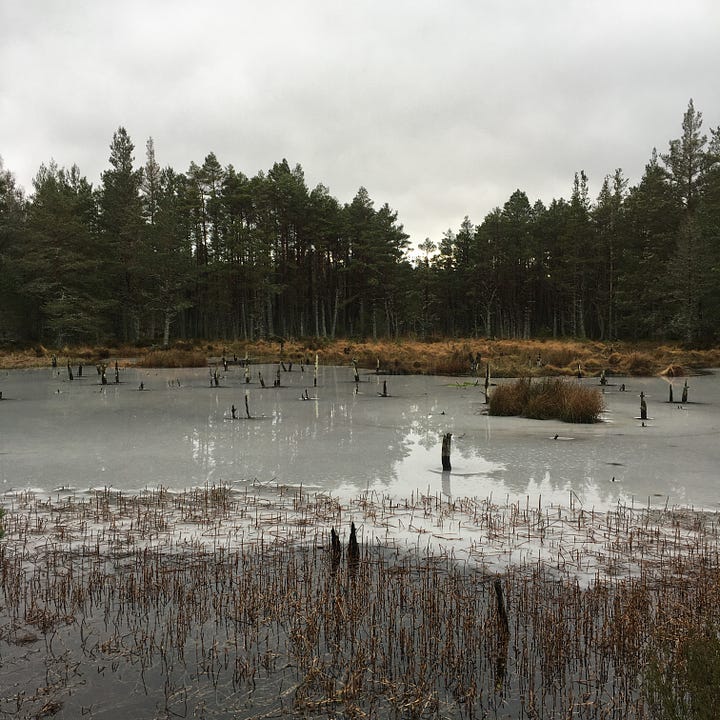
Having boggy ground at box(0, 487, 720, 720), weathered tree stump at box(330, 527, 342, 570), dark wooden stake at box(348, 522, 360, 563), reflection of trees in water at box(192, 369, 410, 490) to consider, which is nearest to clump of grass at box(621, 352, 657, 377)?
reflection of trees in water at box(192, 369, 410, 490)

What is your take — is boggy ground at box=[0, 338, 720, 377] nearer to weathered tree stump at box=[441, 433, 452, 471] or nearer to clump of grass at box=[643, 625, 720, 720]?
weathered tree stump at box=[441, 433, 452, 471]

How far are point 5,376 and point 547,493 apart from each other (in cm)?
3489

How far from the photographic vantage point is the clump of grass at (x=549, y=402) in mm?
17812

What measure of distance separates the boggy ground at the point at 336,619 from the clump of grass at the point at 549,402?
987cm

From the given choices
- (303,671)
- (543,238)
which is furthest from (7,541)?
(543,238)

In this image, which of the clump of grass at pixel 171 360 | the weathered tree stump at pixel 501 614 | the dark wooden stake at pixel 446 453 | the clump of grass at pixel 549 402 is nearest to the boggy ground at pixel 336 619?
the weathered tree stump at pixel 501 614

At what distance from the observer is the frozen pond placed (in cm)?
1052

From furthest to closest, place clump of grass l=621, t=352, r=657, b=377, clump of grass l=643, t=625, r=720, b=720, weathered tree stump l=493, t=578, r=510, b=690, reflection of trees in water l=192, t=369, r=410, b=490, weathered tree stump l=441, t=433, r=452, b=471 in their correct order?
clump of grass l=621, t=352, r=657, b=377
weathered tree stump l=441, t=433, r=452, b=471
reflection of trees in water l=192, t=369, r=410, b=490
weathered tree stump l=493, t=578, r=510, b=690
clump of grass l=643, t=625, r=720, b=720

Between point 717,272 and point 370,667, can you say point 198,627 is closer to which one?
point 370,667

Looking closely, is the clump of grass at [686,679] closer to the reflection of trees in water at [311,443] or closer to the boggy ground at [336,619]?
the boggy ground at [336,619]

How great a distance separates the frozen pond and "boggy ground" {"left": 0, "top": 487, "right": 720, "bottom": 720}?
2.32 m

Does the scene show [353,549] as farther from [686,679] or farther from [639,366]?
[639,366]

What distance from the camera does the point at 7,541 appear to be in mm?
7391

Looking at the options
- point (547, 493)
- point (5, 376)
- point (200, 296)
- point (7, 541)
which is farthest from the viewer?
point (200, 296)
